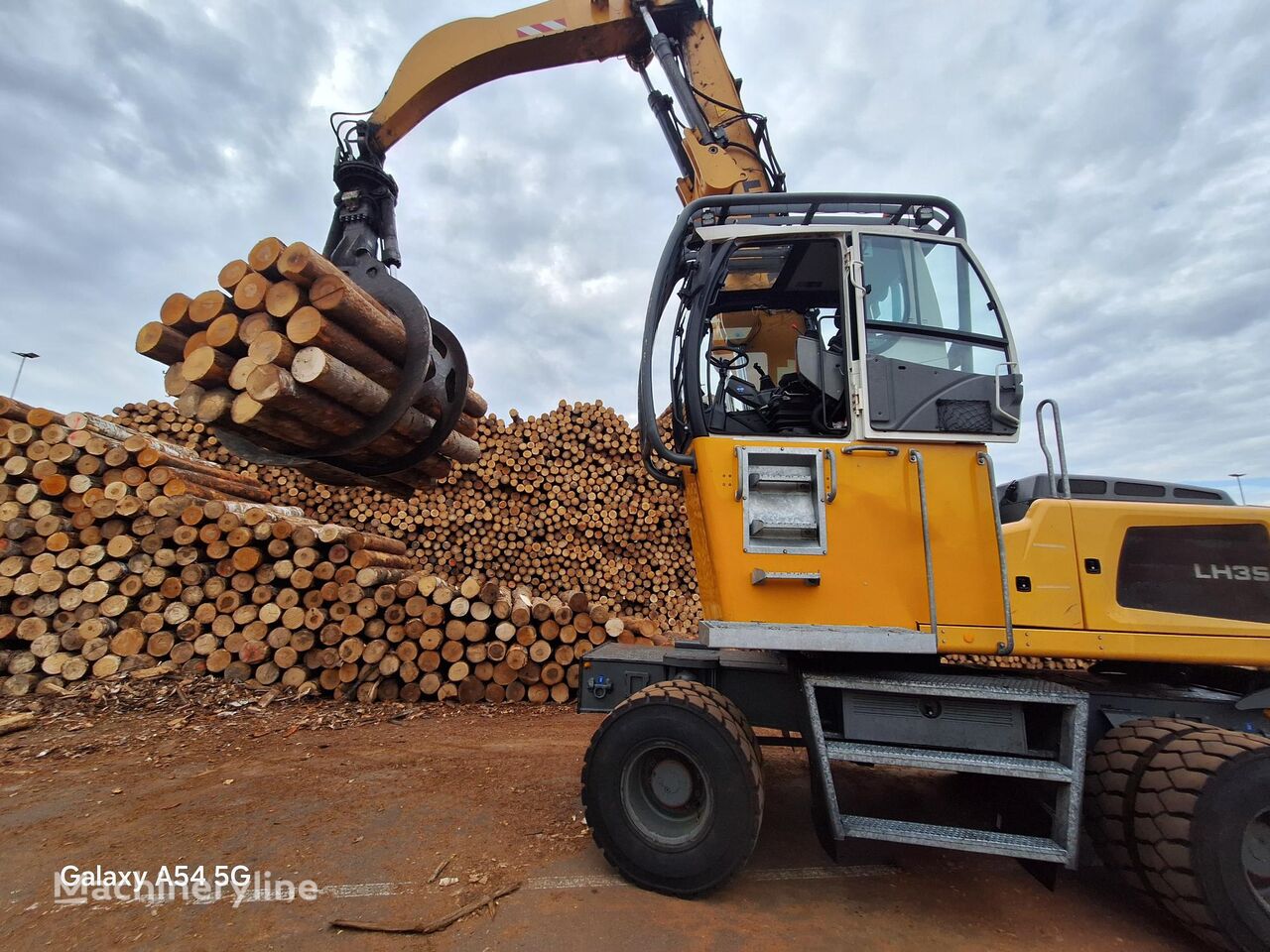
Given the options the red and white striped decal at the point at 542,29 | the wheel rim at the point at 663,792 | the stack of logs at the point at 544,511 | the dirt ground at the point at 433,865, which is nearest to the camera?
the dirt ground at the point at 433,865

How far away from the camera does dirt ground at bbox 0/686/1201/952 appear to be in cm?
236

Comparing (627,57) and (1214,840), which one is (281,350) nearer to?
(627,57)

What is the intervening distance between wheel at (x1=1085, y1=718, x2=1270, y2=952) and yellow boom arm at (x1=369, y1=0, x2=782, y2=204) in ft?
13.3

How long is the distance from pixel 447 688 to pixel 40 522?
157 inches

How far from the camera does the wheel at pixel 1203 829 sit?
7.18 ft

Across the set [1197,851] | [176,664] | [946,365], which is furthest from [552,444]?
[1197,851]

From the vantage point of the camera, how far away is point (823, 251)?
3.39 m

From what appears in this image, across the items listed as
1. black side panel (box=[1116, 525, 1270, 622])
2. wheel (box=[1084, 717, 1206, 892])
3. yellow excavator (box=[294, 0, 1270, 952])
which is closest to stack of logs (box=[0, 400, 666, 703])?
yellow excavator (box=[294, 0, 1270, 952])

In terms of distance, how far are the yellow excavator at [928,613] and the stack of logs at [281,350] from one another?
26 cm

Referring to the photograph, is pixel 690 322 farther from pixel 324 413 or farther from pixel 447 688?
pixel 447 688

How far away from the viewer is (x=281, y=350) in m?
2.83

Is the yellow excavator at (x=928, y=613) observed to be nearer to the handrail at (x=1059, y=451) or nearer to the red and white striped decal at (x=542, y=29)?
the handrail at (x=1059, y=451)

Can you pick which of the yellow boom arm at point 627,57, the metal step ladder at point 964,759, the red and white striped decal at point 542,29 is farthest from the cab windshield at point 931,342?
the red and white striped decal at point 542,29

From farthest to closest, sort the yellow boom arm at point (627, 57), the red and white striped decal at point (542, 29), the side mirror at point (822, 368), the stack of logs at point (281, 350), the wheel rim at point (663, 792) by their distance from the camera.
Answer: the red and white striped decal at point (542, 29), the yellow boom arm at point (627, 57), the side mirror at point (822, 368), the stack of logs at point (281, 350), the wheel rim at point (663, 792)
